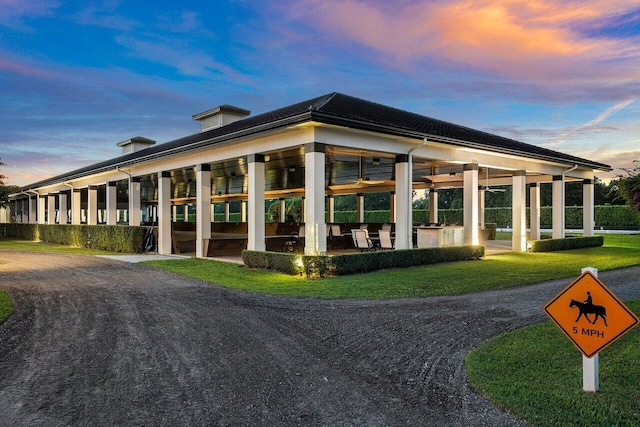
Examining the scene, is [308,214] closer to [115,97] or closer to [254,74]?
[254,74]

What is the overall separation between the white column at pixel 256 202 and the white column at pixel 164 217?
608 centimetres

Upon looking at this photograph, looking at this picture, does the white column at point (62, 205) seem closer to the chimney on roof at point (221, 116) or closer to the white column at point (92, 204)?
the white column at point (92, 204)

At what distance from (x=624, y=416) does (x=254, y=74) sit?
728 inches

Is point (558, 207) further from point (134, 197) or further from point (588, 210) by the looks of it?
point (134, 197)

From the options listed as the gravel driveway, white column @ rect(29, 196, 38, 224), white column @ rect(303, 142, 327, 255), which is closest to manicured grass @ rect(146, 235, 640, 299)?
the gravel driveway

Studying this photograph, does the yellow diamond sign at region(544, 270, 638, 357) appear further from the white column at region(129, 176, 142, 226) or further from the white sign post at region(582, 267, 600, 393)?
the white column at region(129, 176, 142, 226)

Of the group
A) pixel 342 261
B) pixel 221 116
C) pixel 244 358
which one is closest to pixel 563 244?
pixel 342 261

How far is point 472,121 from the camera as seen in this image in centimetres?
2336

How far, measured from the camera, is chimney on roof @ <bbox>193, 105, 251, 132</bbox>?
2077 centimetres

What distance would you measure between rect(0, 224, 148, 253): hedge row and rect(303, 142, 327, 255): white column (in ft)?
31.5

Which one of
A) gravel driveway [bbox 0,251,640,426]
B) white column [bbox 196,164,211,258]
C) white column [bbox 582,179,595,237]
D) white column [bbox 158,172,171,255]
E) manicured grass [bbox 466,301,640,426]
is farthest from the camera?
white column [bbox 582,179,595,237]

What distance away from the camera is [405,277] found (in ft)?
34.9

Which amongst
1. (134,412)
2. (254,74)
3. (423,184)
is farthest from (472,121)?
(134,412)

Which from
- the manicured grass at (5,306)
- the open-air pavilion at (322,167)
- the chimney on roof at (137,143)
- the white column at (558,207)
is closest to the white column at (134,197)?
the open-air pavilion at (322,167)
